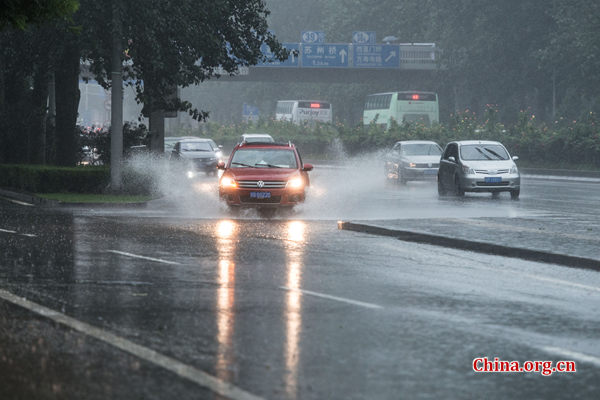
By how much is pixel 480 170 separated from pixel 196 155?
62.1 ft

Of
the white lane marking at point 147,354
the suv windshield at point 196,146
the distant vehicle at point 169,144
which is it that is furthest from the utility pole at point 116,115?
the distant vehicle at point 169,144

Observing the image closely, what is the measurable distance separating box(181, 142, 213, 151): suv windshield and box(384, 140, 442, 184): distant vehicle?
9283 millimetres

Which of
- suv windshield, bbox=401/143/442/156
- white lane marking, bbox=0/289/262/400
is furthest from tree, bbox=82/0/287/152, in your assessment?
white lane marking, bbox=0/289/262/400

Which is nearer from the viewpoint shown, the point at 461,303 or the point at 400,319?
the point at 400,319

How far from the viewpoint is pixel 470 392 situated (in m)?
7.47

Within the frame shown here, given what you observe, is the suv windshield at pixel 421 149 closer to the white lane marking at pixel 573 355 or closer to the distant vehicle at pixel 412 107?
the distant vehicle at pixel 412 107

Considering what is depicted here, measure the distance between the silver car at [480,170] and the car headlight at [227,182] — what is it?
901 cm

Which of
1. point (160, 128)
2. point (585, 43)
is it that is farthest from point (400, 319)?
point (585, 43)

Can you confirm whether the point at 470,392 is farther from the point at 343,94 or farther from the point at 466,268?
the point at 343,94

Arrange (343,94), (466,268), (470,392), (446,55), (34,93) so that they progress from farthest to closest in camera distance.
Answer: (343,94), (446,55), (34,93), (466,268), (470,392)

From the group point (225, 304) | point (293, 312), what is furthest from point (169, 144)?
point (293, 312)

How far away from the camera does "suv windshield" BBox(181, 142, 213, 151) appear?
49075mm

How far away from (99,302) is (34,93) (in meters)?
32.7

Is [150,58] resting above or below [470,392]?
above
